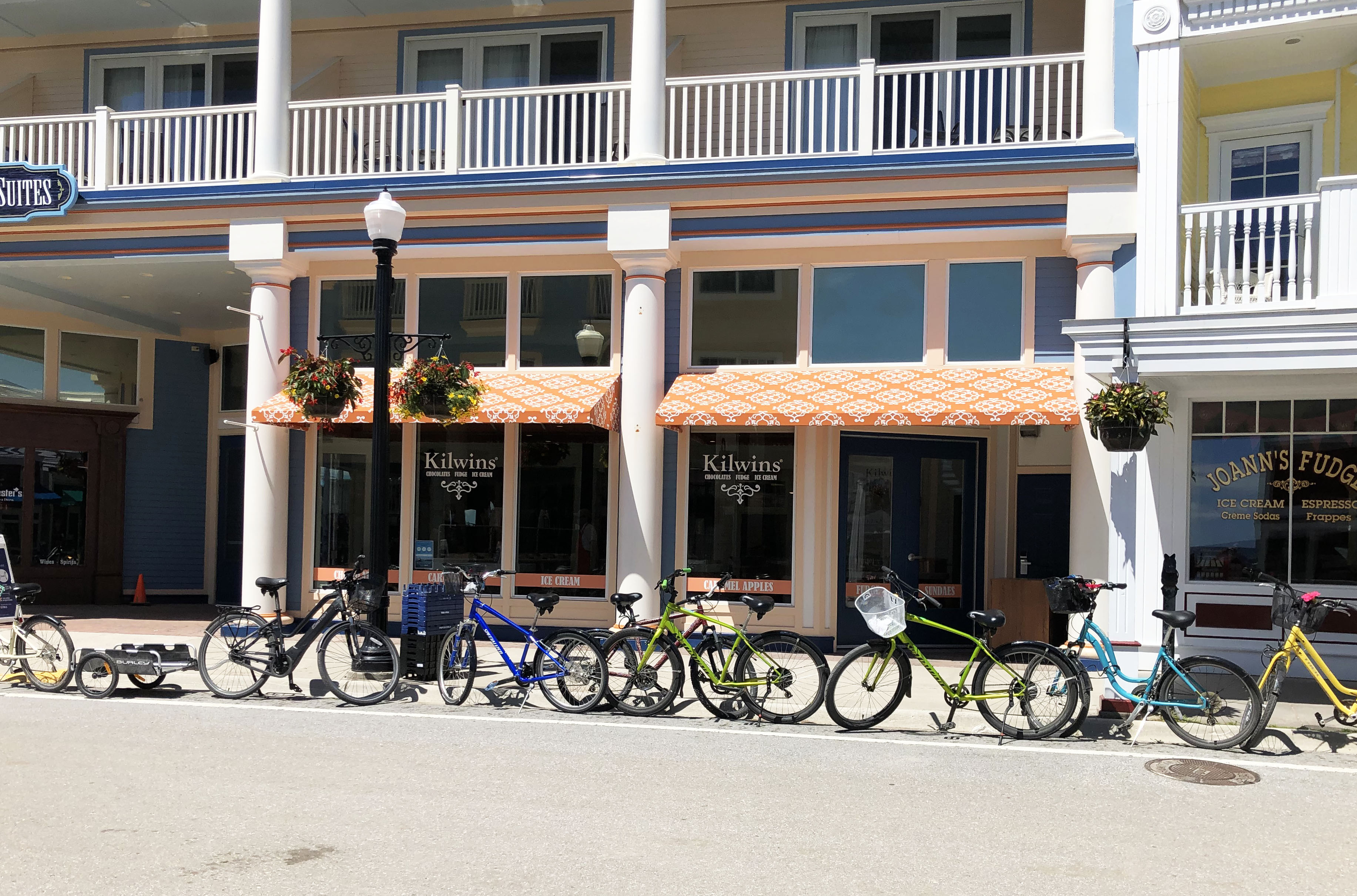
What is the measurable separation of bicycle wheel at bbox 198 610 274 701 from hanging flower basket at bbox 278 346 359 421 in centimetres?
227

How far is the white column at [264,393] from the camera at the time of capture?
1255 cm

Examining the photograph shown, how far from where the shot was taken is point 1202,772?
7.10 metres

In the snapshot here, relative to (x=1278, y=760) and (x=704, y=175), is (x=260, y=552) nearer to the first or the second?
(x=704, y=175)

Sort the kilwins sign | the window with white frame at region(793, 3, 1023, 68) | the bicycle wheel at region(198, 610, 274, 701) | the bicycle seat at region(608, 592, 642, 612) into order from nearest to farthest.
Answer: the bicycle seat at region(608, 592, 642, 612)
the bicycle wheel at region(198, 610, 274, 701)
the kilwins sign
the window with white frame at region(793, 3, 1023, 68)

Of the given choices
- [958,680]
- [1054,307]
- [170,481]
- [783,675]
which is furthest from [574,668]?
[170,481]

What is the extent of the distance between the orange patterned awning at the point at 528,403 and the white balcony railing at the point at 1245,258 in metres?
5.75

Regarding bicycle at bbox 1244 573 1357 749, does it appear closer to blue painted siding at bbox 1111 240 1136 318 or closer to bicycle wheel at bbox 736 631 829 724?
bicycle wheel at bbox 736 631 829 724

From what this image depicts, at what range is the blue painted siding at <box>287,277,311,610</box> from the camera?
43.2ft

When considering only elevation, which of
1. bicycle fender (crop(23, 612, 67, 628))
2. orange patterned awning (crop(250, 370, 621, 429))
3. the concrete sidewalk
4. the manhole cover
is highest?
orange patterned awning (crop(250, 370, 621, 429))

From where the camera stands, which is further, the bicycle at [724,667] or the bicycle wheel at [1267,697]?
the bicycle at [724,667]

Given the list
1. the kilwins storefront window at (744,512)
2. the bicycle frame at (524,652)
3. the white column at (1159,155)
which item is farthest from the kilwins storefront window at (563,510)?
the white column at (1159,155)

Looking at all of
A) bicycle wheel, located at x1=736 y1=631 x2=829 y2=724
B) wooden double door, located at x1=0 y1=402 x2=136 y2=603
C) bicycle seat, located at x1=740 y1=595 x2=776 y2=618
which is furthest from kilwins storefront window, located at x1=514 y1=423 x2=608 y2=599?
wooden double door, located at x1=0 y1=402 x2=136 y2=603

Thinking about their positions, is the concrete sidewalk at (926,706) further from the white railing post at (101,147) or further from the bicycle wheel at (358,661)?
the white railing post at (101,147)

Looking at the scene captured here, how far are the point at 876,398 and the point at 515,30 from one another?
282 inches
